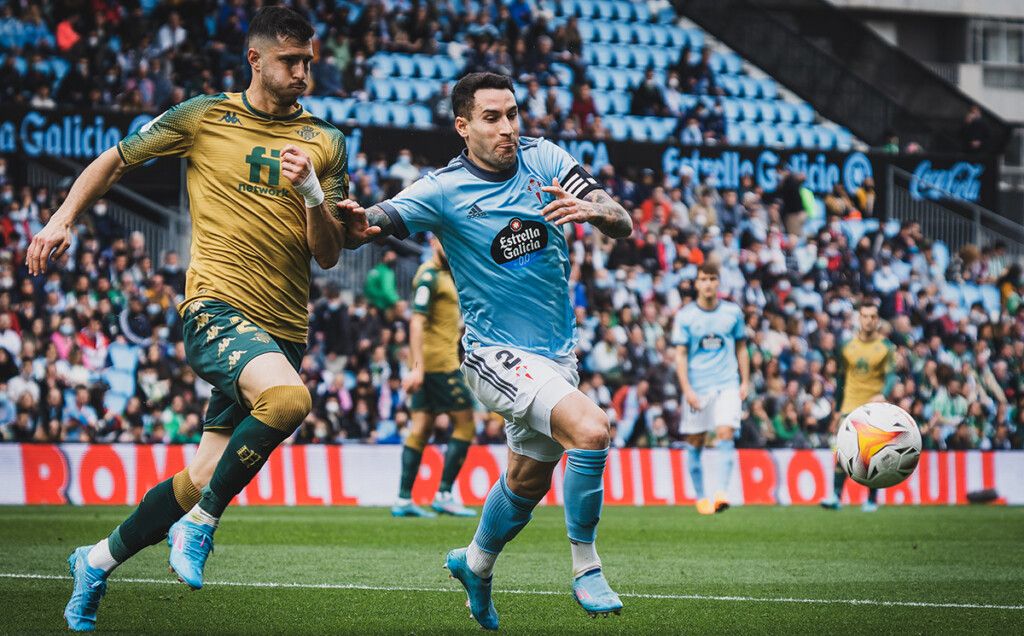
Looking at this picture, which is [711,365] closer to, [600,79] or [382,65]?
[382,65]

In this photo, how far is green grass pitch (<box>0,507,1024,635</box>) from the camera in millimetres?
6633

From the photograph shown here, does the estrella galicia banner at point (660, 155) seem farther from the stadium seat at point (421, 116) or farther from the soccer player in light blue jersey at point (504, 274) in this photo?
the soccer player in light blue jersey at point (504, 274)

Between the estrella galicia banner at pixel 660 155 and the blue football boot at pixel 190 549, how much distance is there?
15.3 m

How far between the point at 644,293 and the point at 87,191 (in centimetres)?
1625

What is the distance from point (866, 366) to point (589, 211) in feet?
37.0

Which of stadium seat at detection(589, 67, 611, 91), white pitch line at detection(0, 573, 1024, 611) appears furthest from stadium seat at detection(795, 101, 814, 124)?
white pitch line at detection(0, 573, 1024, 611)

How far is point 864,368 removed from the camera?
16.8 m

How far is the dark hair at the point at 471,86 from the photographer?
6742 mm

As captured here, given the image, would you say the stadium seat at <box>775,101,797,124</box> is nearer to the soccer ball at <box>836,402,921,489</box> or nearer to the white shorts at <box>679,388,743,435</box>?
the white shorts at <box>679,388,743,435</box>

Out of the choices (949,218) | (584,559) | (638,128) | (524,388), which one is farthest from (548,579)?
(949,218)

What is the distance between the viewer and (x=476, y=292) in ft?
22.3

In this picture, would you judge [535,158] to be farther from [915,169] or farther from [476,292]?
[915,169]

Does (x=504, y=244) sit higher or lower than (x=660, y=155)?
lower

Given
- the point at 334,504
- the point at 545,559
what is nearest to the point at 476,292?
the point at 545,559
